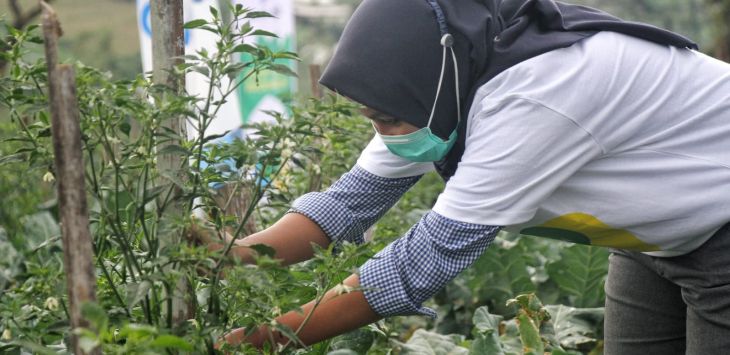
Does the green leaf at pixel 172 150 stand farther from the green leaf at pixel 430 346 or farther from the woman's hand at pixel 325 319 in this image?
the green leaf at pixel 430 346

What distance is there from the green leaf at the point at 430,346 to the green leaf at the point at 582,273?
111 centimetres

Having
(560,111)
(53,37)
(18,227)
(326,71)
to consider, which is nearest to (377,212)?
(326,71)

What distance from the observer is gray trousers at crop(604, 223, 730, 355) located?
2416 millimetres

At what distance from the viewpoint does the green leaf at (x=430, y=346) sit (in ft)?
10.2

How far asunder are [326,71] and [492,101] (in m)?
0.39

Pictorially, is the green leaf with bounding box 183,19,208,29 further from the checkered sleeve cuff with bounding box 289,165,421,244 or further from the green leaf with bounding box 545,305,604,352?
the green leaf with bounding box 545,305,604,352

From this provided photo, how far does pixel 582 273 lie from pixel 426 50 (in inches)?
89.2

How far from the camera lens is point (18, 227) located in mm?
4797

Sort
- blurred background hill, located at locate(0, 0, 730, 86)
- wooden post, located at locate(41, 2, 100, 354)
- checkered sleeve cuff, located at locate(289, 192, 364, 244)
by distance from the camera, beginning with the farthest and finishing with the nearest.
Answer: blurred background hill, located at locate(0, 0, 730, 86), checkered sleeve cuff, located at locate(289, 192, 364, 244), wooden post, located at locate(41, 2, 100, 354)

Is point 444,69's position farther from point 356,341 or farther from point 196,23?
point 356,341

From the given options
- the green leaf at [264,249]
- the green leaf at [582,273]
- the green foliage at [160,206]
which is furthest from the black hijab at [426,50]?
the green leaf at [582,273]

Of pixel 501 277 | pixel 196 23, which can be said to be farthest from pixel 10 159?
pixel 501 277

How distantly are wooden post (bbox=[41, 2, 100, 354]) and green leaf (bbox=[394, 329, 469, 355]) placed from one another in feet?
4.83

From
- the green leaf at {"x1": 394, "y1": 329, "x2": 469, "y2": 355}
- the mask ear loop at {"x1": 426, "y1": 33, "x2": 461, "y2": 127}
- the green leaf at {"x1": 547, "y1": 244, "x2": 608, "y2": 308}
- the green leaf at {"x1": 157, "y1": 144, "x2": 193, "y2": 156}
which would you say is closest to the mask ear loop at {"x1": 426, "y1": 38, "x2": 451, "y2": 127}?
the mask ear loop at {"x1": 426, "y1": 33, "x2": 461, "y2": 127}
